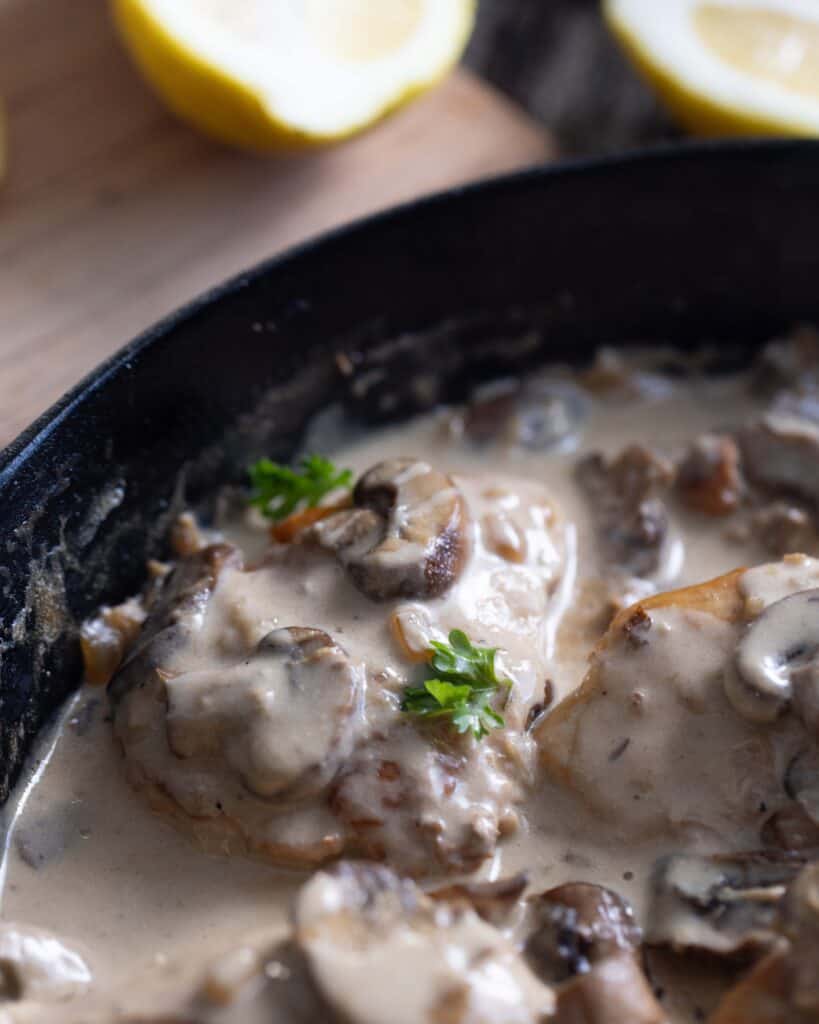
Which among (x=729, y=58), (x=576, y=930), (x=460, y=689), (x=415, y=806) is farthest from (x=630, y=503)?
(x=729, y=58)

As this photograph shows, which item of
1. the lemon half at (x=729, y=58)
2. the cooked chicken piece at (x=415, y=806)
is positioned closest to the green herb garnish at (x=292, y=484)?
the cooked chicken piece at (x=415, y=806)

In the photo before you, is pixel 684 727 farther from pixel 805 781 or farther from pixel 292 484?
pixel 292 484

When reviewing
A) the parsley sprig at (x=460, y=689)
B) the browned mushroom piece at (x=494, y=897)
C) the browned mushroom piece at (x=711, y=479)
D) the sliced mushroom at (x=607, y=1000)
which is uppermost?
the parsley sprig at (x=460, y=689)

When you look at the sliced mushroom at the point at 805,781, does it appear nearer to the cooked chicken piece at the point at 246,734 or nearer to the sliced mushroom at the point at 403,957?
the sliced mushroom at the point at 403,957

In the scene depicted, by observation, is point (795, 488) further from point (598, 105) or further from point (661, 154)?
point (598, 105)

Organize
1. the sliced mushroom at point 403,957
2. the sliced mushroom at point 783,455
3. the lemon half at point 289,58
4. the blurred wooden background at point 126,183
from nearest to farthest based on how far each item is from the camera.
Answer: the sliced mushroom at point 403,957, the sliced mushroom at point 783,455, the blurred wooden background at point 126,183, the lemon half at point 289,58

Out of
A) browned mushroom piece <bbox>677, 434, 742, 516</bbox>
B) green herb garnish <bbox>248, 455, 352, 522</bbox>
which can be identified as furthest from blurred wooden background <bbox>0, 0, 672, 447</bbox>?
browned mushroom piece <bbox>677, 434, 742, 516</bbox>
